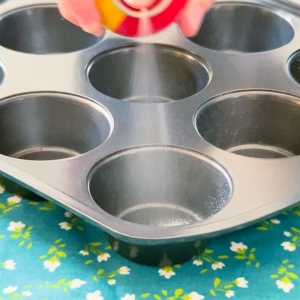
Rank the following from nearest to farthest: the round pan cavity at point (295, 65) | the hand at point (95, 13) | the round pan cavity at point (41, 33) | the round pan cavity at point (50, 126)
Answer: the hand at point (95, 13) → the round pan cavity at point (50, 126) → the round pan cavity at point (295, 65) → the round pan cavity at point (41, 33)

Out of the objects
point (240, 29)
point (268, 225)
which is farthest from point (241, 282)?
point (240, 29)

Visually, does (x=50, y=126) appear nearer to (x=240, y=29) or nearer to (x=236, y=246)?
(x=236, y=246)

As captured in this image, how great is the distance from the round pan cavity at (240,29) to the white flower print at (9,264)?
28.6 inches

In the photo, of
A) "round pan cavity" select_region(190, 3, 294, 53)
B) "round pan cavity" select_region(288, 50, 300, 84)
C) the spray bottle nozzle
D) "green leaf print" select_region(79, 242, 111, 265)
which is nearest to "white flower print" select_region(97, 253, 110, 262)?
"green leaf print" select_region(79, 242, 111, 265)

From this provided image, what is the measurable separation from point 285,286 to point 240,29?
741mm

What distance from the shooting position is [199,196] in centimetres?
81

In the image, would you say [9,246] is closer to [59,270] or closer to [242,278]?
[59,270]

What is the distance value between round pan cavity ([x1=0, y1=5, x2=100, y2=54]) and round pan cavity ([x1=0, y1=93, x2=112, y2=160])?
0.28 meters

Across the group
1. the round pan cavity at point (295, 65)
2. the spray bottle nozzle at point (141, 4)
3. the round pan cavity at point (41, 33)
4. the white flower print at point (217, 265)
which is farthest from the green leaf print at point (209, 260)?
the round pan cavity at point (41, 33)

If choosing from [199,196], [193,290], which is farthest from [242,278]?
[199,196]

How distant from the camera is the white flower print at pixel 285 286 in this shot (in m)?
0.64

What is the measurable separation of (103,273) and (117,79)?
1.74 ft

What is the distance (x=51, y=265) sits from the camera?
67cm

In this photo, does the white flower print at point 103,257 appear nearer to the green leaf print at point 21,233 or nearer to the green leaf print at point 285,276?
the green leaf print at point 21,233
